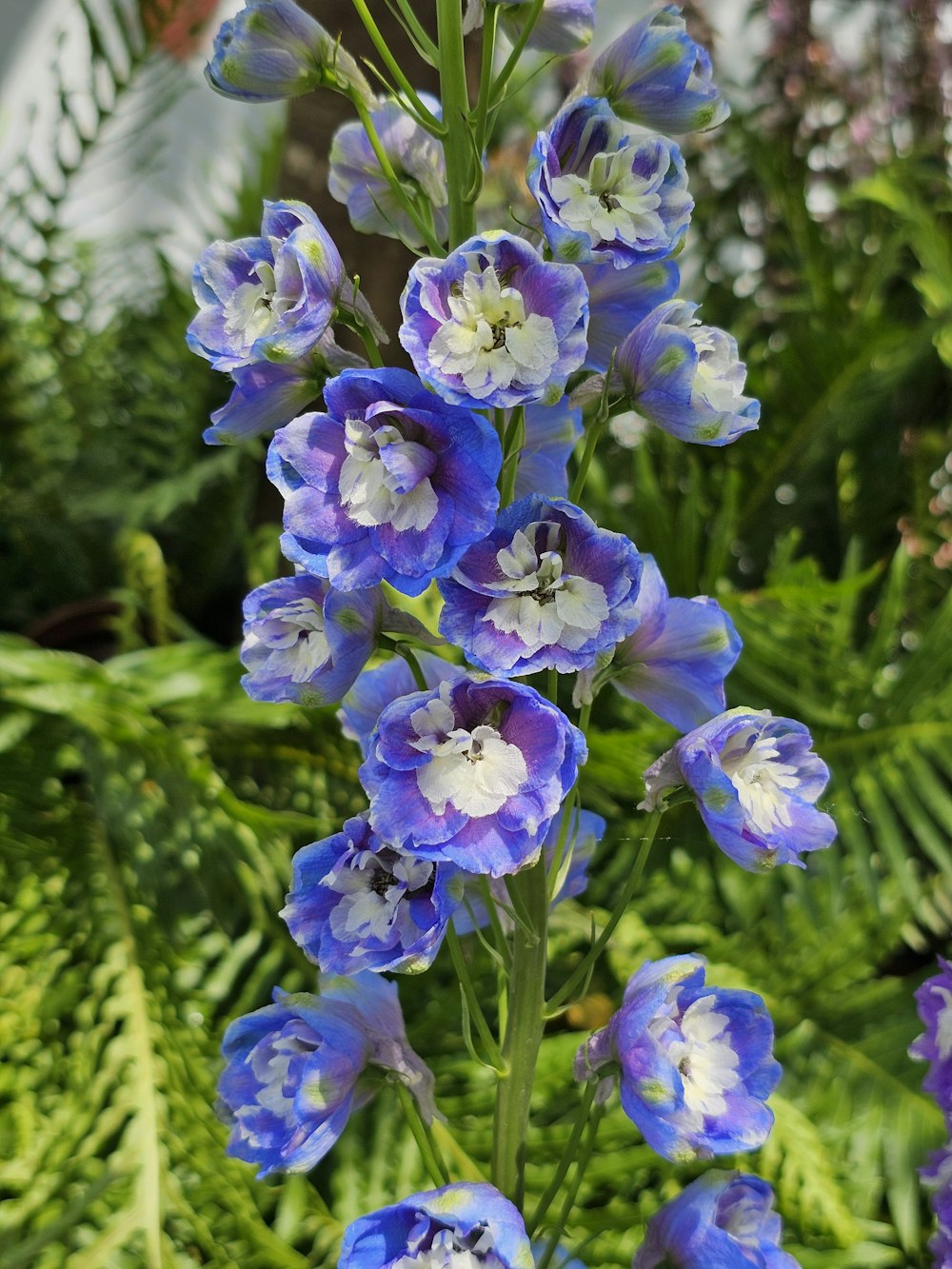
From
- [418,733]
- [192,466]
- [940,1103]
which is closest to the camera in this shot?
[418,733]

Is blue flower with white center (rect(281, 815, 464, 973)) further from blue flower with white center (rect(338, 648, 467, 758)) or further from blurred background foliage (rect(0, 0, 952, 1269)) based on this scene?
blurred background foliage (rect(0, 0, 952, 1269))

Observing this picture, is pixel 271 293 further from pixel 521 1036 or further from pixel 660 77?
pixel 521 1036

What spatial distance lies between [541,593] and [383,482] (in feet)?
0.26

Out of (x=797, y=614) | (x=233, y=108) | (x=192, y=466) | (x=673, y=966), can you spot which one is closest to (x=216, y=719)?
(x=192, y=466)

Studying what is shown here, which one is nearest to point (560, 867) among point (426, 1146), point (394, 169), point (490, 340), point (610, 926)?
point (610, 926)

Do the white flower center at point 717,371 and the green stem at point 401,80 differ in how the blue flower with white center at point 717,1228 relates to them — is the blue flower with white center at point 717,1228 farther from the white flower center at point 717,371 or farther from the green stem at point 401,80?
the green stem at point 401,80

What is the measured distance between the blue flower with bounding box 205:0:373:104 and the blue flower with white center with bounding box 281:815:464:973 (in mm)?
351

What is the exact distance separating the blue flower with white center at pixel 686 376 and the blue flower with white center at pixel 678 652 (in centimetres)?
7

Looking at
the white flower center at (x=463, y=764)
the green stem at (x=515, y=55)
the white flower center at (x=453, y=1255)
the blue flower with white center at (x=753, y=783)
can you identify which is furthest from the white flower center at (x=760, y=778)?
the green stem at (x=515, y=55)

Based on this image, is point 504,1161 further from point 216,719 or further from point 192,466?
point 192,466

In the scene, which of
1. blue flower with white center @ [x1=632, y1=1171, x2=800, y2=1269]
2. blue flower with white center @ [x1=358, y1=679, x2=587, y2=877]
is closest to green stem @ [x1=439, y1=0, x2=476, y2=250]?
blue flower with white center @ [x1=358, y1=679, x2=587, y2=877]

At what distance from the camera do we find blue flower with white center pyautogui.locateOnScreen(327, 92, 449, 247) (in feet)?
1.72

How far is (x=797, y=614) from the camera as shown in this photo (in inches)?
41.2

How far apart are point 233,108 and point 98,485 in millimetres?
1351
